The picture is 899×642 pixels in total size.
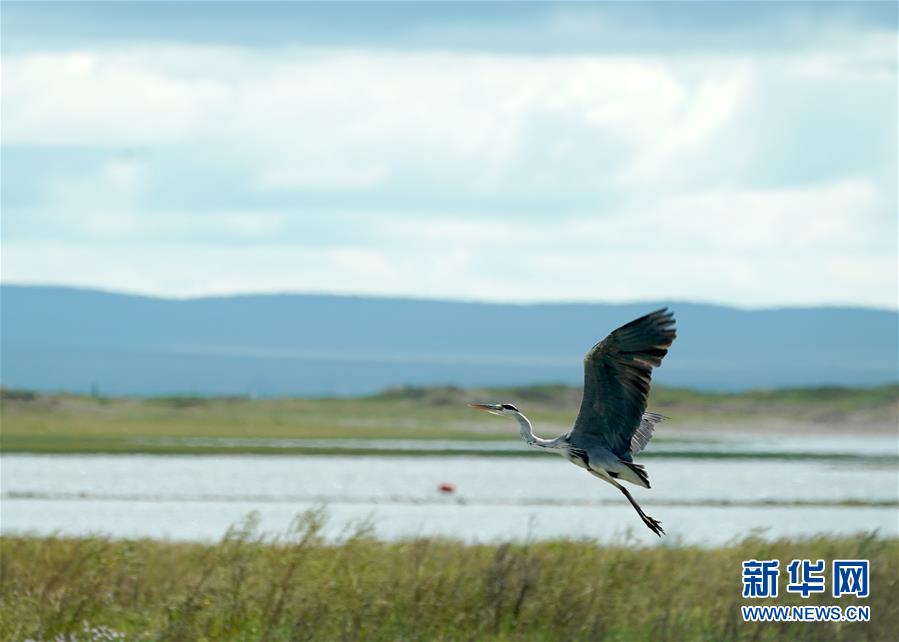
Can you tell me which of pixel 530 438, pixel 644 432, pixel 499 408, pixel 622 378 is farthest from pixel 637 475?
pixel 644 432

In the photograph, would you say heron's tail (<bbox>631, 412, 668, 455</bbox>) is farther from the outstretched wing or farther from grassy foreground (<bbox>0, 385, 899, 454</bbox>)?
grassy foreground (<bbox>0, 385, 899, 454</bbox>)

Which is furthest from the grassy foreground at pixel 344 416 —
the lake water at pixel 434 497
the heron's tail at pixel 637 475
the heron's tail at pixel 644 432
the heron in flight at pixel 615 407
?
the heron's tail at pixel 637 475

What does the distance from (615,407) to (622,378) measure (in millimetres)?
269

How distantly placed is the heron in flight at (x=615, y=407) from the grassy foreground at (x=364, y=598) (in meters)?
5.08

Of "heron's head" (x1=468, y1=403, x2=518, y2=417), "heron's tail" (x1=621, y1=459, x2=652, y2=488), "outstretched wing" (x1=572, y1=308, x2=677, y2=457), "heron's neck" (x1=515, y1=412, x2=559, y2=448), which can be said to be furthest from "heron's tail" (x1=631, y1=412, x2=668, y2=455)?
"heron's head" (x1=468, y1=403, x2=518, y2=417)

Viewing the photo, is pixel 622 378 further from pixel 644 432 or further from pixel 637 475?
pixel 644 432

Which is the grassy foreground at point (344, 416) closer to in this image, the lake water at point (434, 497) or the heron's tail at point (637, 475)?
the lake water at point (434, 497)

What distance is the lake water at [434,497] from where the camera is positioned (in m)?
31.7

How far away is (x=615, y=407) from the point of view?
12.2 metres

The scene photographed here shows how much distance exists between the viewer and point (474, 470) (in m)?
50.2

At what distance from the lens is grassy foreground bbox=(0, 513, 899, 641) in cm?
1653

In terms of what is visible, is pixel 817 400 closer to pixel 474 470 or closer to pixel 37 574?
pixel 474 470

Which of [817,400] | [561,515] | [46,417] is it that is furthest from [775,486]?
[817,400]

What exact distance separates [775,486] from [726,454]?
1542 cm
